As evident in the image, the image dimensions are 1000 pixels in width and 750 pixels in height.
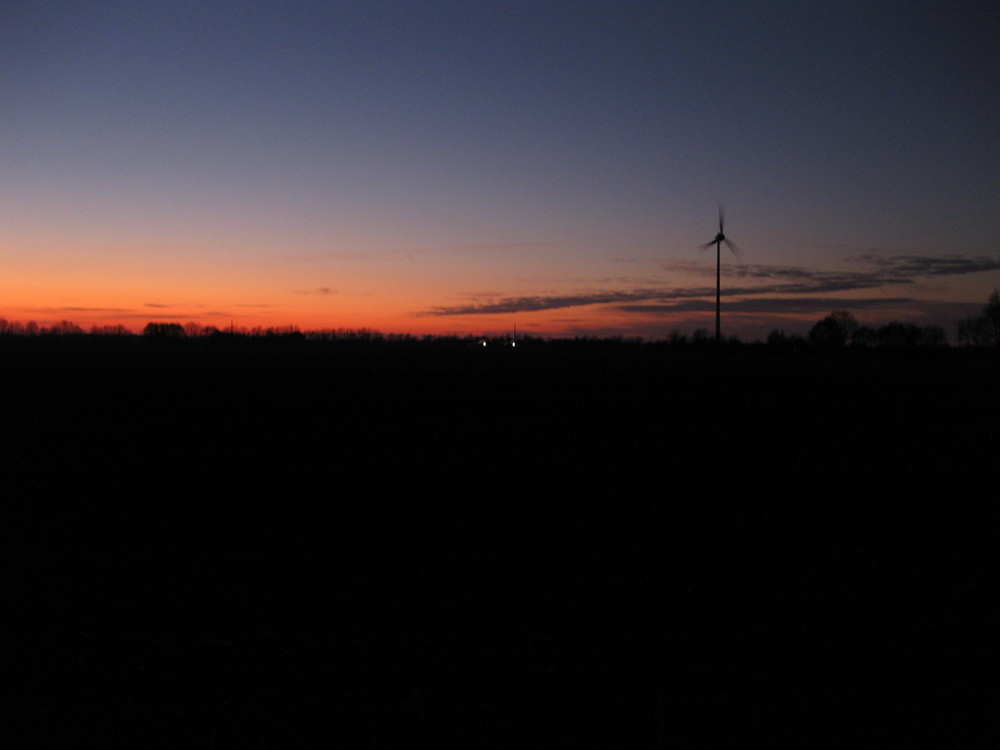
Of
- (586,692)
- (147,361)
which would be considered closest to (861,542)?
(586,692)

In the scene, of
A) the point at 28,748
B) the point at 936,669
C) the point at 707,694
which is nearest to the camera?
the point at 28,748

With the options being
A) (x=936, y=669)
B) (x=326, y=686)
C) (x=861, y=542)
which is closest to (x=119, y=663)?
(x=326, y=686)

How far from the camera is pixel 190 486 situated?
12.8 meters

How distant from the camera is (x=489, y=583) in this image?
8.89m

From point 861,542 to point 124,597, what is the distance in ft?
31.0

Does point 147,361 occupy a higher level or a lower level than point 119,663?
higher

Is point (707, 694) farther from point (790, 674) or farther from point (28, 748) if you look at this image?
point (28, 748)

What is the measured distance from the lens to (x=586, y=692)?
6.40 m

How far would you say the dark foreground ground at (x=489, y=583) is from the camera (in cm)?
608

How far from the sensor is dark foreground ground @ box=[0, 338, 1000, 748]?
608 cm

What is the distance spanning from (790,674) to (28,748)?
614cm

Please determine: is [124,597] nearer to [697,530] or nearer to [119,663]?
[119,663]

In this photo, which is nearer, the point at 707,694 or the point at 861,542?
the point at 707,694

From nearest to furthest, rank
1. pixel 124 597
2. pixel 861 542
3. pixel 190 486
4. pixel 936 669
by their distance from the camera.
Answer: pixel 936 669 < pixel 124 597 < pixel 861 542 < pixel 190 486
